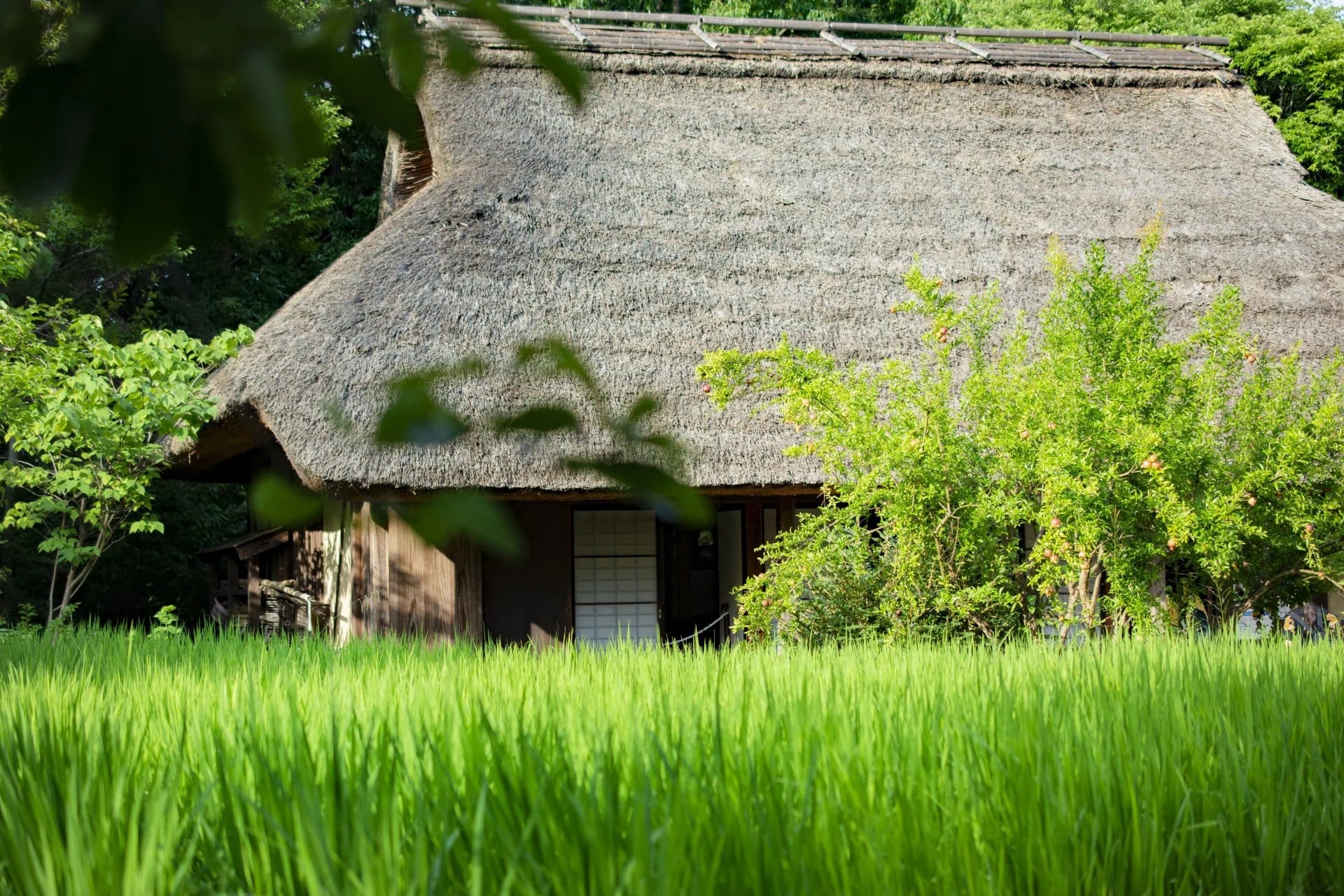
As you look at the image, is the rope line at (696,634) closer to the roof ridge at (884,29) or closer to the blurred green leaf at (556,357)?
the blurred green leaf at (556,357)

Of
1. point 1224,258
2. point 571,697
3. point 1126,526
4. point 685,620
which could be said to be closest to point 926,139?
point 1224,258

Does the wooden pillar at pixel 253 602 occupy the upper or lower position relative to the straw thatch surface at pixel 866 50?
lower

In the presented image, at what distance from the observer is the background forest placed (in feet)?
36.4

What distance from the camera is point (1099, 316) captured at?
499 centimetres

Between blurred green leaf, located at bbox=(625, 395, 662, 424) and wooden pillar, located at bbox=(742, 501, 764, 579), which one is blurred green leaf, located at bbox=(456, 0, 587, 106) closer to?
blurred green leaf, located at bbox=(625, 395, 662, 424)

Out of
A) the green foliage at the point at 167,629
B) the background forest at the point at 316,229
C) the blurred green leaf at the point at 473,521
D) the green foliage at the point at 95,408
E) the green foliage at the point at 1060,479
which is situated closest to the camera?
the blurred green leaf at the point at 473,521

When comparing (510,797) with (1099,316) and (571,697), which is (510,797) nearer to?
(571,697)

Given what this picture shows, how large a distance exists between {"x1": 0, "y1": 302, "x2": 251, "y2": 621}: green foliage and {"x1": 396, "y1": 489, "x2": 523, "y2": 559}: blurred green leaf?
233 inches

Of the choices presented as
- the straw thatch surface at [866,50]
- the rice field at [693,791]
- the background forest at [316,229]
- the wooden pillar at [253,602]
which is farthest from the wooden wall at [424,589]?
the rice field at [693,791]

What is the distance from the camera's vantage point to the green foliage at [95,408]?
19.9 ft

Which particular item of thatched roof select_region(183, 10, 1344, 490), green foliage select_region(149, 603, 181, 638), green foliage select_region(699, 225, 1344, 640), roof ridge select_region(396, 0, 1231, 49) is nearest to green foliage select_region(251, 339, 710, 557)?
green foliage select_region(699, 225, 1344, 640)

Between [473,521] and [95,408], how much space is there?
20.2ft

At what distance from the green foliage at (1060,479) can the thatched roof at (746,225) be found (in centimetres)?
95

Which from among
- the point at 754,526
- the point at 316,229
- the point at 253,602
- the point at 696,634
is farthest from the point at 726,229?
the point at 316,229
